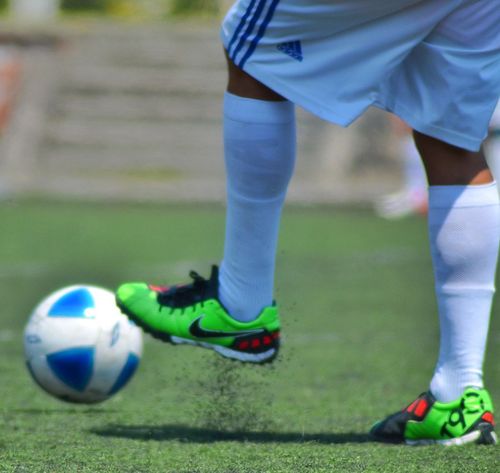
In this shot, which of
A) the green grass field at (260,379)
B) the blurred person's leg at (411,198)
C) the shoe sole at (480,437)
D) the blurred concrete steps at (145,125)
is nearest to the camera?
the green grass field at (260,379)

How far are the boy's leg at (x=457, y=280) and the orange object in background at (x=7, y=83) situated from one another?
1222 centimetres

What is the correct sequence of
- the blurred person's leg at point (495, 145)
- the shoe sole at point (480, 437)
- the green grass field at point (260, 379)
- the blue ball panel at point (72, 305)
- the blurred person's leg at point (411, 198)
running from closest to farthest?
the green grass field at point (260, 379) < the shoe sole at point (480, 437) < the blue ball panel at point (72, 305) < the blurred person's leg at point (495, 145) < the blurred person's leg at point (411, 198)

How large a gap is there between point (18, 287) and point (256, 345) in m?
3.61

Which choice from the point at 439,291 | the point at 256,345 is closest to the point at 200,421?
the point at 256,345

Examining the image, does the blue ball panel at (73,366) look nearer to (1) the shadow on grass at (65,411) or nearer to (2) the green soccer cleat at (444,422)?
(1) the shadow on grass at (65,411)

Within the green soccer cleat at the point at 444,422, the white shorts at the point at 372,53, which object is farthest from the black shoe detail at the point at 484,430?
the white shorts at the point at 372,53

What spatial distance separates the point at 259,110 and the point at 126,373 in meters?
0.92

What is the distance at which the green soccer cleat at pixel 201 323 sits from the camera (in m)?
2.91

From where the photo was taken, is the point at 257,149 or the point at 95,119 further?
the point at 95,119

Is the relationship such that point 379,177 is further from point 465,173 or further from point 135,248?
point 465,173

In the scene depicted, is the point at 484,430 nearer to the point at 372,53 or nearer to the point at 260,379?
the point at 372,53

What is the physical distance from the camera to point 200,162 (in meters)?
15.5

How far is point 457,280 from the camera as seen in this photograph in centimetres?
284

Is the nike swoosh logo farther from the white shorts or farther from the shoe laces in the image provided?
the white shorts
